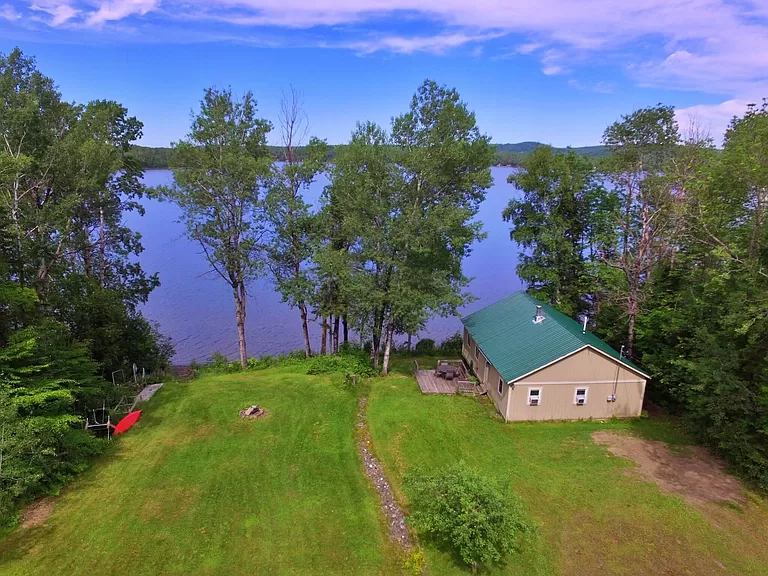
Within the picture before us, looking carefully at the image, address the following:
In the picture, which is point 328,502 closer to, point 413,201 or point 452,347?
point 413,201

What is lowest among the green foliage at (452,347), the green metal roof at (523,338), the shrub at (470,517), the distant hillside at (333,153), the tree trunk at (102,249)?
the green foliage at (452,347)

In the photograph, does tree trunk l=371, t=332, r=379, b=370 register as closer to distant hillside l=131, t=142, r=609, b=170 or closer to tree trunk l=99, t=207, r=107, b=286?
distant hillside l=131, t=142, r=609, b=170

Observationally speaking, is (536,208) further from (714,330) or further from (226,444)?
(226,444)

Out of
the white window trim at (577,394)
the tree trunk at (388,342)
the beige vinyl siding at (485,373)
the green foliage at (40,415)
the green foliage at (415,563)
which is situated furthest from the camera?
A: the tree trunk at (388,342)

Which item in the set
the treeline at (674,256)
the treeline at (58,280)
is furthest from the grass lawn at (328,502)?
the treeline at (674,256)

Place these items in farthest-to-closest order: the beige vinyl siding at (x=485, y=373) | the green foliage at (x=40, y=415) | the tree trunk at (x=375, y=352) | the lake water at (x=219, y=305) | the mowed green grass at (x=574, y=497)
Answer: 1. the lake water at (x=219, y=305)
2. the tree trunk at (x=375, y=352)
3. the beige vinyl siding at (x=485, y=373)
4. the green foliage at (x=40, y=415)
5. the mowed green grass at (x=574, y=497)

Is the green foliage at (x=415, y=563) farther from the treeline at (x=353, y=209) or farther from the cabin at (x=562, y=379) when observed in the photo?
the treeline at (x=353, y=209)

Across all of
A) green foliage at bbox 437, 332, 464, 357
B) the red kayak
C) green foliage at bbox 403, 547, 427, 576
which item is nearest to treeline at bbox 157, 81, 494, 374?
green foliage at bbox 437, 332, 464, 357
